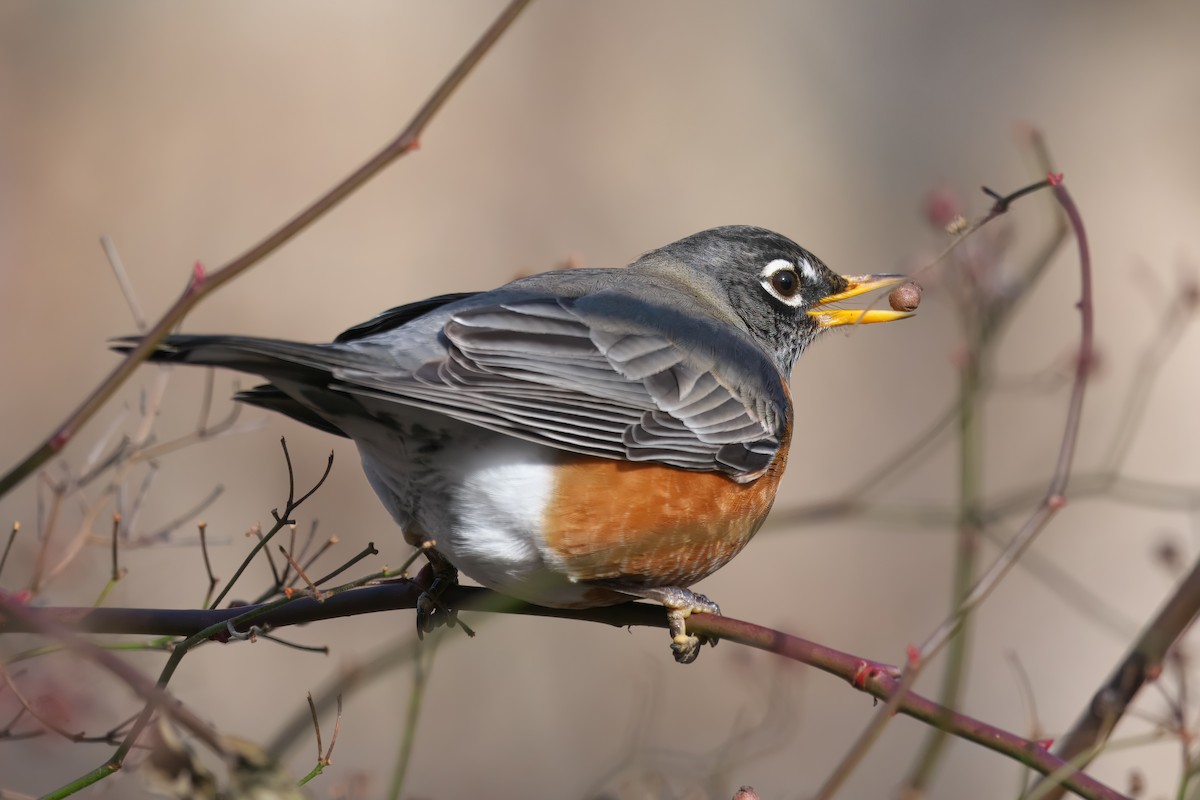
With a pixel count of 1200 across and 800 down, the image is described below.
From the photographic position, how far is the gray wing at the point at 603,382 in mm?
2727

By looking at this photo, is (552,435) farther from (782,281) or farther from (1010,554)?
(782,281)

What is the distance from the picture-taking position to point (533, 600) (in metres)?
2.88

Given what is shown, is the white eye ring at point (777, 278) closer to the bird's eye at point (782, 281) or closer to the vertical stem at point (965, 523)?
the bird's eye at point (782, 281)

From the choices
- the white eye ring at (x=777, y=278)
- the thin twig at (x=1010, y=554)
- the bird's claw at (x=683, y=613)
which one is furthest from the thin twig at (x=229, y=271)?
the white eye ring at (x=777, y=278)

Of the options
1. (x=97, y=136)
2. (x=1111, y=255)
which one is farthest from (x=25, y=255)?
(x=1111, y=255)

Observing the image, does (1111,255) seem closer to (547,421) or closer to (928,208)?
(928,208)

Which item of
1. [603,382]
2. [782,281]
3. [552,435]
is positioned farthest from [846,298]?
[552,435]

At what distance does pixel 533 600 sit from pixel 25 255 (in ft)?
21.4

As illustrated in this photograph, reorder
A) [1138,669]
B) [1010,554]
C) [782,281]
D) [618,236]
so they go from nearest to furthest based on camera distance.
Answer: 1. [1010,554]
2. [1138,669]
3. [782,281]
4. [618,236]

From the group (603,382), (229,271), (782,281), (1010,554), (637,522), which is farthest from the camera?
(782,281)

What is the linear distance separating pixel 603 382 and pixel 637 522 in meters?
0.40

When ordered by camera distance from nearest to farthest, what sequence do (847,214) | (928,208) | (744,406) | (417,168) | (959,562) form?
(959,562)
(928,208)
(744,406)
(417,168)
(847,214)

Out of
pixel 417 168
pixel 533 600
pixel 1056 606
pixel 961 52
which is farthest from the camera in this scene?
pixel 961 52

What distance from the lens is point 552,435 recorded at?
2.89 m
